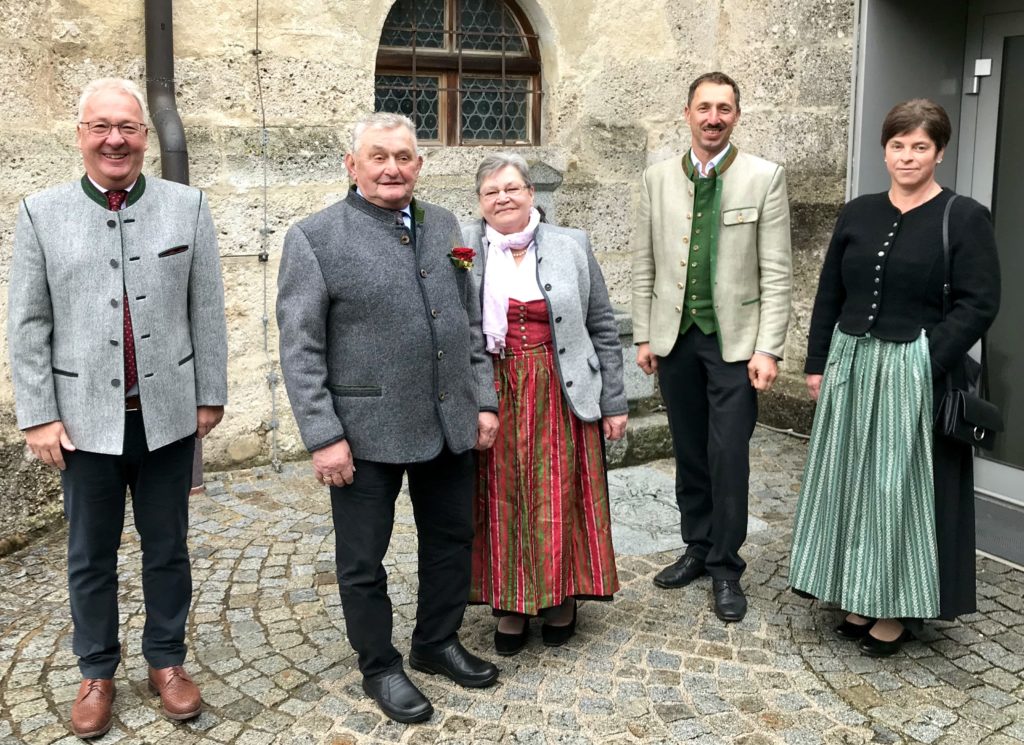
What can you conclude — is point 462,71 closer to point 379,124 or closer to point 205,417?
point 379,124

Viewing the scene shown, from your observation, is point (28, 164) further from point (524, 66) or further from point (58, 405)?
point (524, 66)

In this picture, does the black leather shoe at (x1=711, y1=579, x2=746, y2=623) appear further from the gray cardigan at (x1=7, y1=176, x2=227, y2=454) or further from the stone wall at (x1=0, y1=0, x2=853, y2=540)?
the stone wall at (x1=0, y1=0, x2=853, y2=540)

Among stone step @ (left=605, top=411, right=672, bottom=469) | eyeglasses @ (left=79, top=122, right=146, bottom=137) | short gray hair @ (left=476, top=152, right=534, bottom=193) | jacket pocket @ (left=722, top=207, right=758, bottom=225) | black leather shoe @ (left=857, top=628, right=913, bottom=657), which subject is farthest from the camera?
stone step @ (left=605, top=411, right=672, bottom=469)

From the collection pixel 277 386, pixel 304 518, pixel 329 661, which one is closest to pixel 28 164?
pixel 277 386

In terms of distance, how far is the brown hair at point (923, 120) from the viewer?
3545 mm

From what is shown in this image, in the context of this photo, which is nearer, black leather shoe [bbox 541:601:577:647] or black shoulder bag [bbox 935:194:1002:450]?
black shoulder bag [bbox 935:194:1002:450]

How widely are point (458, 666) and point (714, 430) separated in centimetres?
131

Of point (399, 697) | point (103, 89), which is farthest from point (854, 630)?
point (103, 89)

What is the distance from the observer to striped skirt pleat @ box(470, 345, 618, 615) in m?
3.67

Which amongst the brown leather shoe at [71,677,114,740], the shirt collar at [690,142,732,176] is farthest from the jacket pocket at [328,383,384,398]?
the shirt collar at [690,142,732,176]

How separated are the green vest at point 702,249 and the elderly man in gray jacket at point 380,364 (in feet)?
3.26

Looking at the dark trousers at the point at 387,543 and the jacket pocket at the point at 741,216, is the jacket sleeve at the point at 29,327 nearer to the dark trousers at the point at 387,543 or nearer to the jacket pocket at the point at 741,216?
the dark trousers at the point at 387,543

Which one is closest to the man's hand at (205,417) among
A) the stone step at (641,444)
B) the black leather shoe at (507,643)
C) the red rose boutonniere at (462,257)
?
the red rose boutonniere at (462,257)

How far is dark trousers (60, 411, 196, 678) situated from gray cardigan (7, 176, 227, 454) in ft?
0.33
